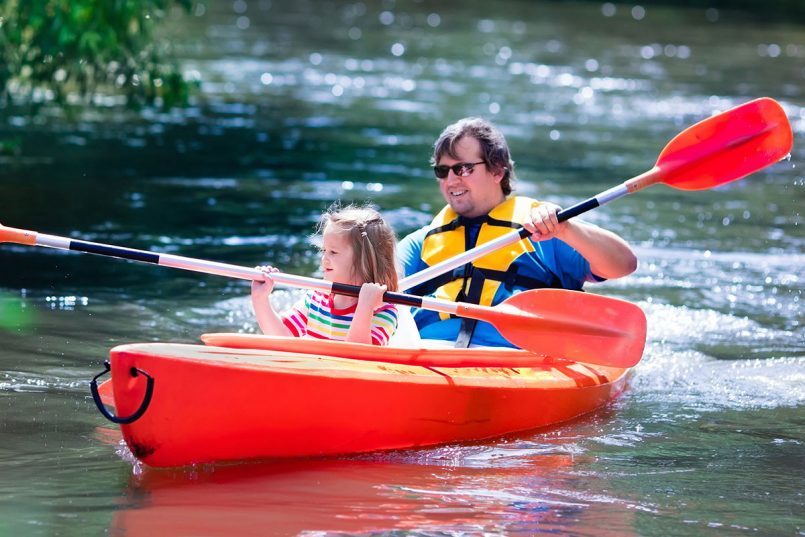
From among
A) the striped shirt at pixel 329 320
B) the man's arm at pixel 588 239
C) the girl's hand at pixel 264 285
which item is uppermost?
the man's arm at pixel 588 239

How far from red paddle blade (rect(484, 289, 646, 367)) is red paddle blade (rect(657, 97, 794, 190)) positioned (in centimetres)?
71

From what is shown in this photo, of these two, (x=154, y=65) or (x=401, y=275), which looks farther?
(x=154, y=65)

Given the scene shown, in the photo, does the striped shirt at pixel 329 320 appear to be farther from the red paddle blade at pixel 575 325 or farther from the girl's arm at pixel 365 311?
the red paddle blade at pixel 575 325

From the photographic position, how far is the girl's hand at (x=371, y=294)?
169 inches

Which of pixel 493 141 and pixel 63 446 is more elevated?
pixel 493 141

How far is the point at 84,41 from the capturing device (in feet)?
27.2

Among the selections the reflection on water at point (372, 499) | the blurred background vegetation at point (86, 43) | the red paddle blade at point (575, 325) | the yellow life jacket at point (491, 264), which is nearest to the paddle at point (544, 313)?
the red paddle blade at point (575, 325)

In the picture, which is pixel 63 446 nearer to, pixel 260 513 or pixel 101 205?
pixel 260 513

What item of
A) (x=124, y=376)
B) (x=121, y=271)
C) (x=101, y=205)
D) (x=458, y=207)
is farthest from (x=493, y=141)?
(x=101, y=205)

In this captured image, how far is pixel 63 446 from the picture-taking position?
4.29m

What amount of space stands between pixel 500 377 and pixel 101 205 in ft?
15.8

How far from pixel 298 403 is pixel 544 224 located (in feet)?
3.70

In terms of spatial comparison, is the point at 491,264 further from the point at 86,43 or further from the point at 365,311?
the point at 86,43

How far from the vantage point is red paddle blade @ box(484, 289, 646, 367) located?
4668 millimetres
